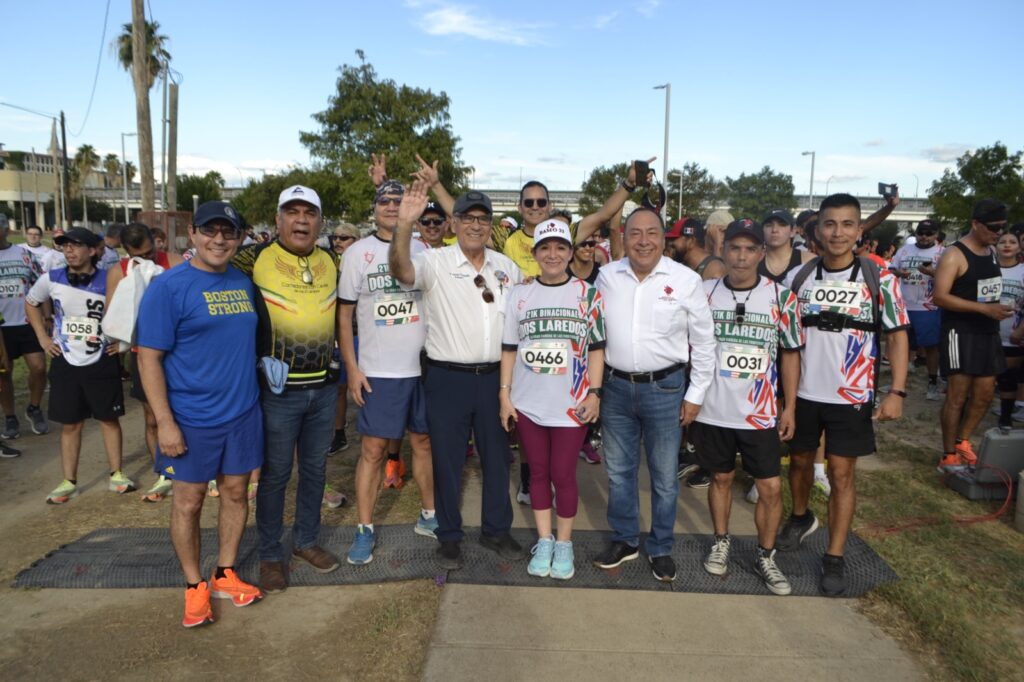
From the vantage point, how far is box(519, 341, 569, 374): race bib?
3482 mm

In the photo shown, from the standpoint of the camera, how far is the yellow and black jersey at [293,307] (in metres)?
3.41

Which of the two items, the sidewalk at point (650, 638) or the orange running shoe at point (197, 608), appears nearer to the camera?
the sidewalk at point (650, 638)

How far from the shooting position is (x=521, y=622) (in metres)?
3.27

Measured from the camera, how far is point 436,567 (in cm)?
381

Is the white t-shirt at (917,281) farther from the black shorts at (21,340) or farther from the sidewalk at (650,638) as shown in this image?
the black shorts at (21,340)

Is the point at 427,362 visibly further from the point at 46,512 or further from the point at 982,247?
the point at 982,247

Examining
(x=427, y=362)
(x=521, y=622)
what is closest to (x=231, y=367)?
(x=427, y=362)

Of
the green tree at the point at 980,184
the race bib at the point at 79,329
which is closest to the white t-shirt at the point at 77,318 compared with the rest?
the race bib at the point at 79,329

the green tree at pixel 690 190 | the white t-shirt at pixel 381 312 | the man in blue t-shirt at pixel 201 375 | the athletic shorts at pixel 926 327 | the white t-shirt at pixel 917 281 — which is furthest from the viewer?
the green tree at pixel 690 190

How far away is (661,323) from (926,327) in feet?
22.6

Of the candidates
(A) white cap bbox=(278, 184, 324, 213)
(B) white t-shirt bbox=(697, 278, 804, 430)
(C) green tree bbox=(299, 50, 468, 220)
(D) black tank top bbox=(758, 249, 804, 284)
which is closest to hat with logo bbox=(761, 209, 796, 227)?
(D) black tank top bbox=(758, 249, 804, 284)

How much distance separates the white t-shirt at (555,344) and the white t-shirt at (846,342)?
1225 mm

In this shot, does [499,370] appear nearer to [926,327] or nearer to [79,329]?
[79,329]

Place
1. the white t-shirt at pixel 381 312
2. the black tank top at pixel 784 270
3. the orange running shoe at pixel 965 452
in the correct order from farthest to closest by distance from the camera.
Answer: the orange running shoe at pixel 965 452
the black tank top at pixel 784 270
the white t-shirt at pixel 381 312
